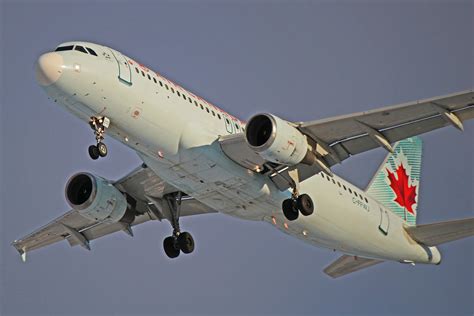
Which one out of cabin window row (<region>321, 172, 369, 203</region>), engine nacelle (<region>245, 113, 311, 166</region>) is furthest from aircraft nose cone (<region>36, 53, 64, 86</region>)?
cabin window row (<region>321, 172, 369, 203</region>)

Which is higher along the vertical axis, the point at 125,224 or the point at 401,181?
the point at 401,181

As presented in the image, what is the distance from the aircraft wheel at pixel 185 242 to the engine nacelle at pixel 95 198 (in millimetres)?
2336

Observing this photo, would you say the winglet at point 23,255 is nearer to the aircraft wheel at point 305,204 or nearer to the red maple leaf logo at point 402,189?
the aircraft wheel at point 305,204

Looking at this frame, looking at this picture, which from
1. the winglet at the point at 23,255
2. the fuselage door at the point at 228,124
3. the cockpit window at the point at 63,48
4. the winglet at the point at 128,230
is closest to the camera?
the cockpit window at the point at 63,48

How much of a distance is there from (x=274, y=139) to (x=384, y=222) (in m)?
8.88

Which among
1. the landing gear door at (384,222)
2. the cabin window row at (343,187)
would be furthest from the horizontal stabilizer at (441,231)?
the cabin window row at (343,187)

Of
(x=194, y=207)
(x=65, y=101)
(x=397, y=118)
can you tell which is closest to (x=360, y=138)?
(x=397, y=118)

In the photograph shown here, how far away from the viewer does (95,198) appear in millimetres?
37281

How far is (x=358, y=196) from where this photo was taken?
38.7 m

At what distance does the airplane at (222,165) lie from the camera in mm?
31844

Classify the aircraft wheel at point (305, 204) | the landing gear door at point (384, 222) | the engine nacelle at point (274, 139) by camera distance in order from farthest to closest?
the landing gear door at point (384, 222)
the aircraft wheel at point (305, 204)
the engine nacelle at point (274, 139)

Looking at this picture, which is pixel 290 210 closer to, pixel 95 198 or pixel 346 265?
pixel 95 198

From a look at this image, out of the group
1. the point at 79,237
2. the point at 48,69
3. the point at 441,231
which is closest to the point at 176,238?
the point at 79,237

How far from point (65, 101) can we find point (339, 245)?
12385 millimetres
